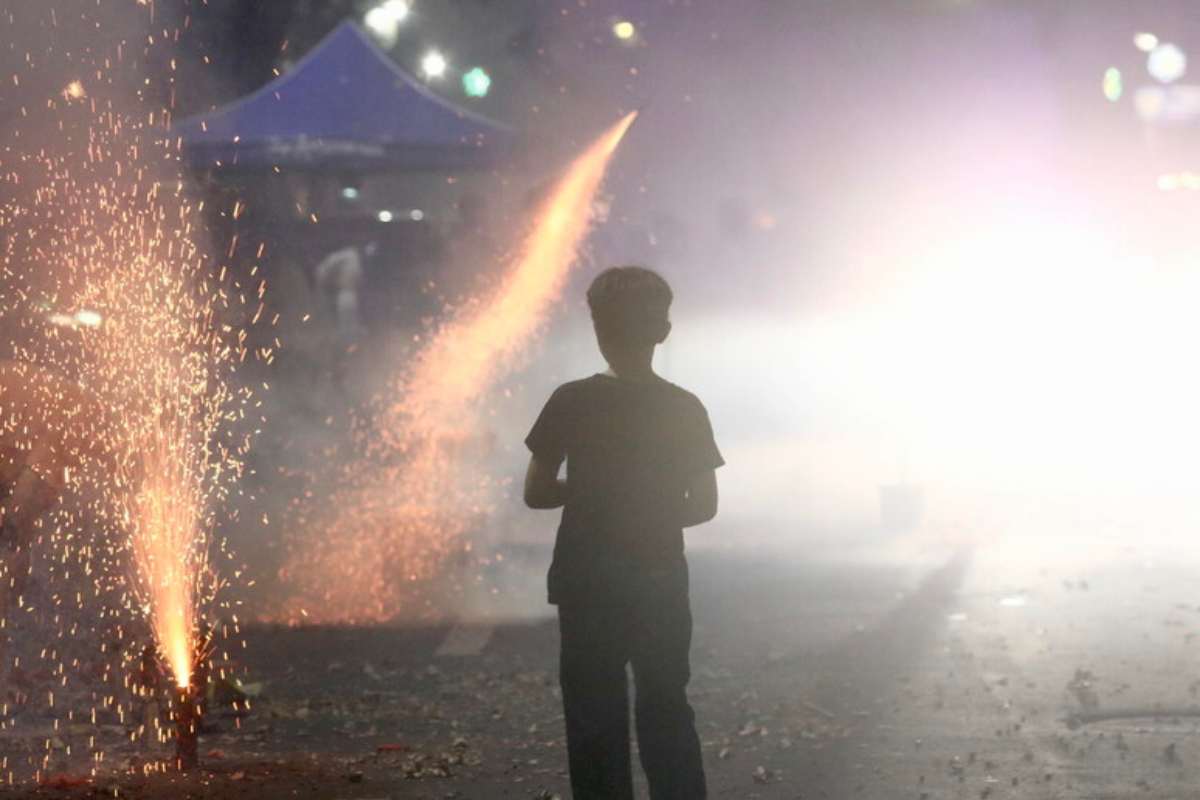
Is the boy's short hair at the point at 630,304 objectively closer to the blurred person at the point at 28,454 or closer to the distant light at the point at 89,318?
the blurred person at the point at 28,454

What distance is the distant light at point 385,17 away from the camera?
2920 cm

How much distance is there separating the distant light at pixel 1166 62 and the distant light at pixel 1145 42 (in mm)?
988

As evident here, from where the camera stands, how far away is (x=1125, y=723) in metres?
6.45

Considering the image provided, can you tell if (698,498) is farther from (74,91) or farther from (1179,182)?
(1179,182)

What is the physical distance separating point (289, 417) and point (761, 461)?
5.27m

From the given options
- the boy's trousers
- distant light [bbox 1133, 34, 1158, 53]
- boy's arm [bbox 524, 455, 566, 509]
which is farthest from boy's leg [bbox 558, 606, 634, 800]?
distant light [bbox 1133, 34, 1158, 53]

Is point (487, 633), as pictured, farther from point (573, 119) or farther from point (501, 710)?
point (573, 119)

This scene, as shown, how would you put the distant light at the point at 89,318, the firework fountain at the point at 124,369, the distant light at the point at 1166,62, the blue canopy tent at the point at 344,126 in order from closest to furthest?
1. the firework fountain at the point at 124,369
2. the distant light at the point at 89,318
3. the blue canopy tent at the point at 344,126
4. the distant light at the point at 1166,62

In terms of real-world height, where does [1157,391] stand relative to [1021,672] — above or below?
above

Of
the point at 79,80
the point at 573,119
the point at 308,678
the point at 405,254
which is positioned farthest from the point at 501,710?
the point at 573,119

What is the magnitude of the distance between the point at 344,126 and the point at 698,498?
14.8 meters

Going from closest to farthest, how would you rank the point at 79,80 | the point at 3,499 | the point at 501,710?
the point at 3,499 → the point at 501,710 → the point at 79,80

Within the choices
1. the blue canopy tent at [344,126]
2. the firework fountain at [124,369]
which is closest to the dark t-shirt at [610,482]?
the firework fountain at [124,369]

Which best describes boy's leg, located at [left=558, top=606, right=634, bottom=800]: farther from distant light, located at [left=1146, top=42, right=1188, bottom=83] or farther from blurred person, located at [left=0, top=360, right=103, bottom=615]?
A: distant light, located at [left=1146, top=42, right=1188, bottom=83]
